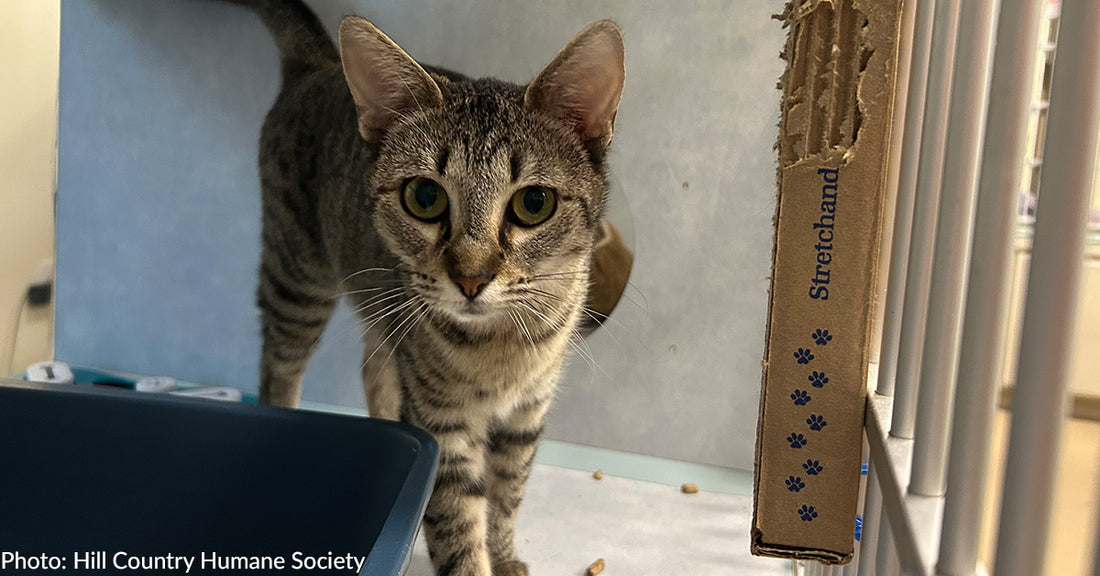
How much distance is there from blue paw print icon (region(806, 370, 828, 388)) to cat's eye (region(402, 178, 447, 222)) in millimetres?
443

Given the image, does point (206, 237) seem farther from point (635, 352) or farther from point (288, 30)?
point (635, 352)

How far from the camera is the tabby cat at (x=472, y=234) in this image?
2.77 feet

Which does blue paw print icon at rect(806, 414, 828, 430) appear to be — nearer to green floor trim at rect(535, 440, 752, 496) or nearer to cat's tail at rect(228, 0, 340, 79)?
green floor trim at rect(535, 440, 752, 496)

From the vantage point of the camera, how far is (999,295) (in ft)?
1.37

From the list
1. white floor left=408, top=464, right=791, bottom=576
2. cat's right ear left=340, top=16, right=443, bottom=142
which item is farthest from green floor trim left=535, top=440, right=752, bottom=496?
cat's right ear left=340, top=16, right=443, bottom=142

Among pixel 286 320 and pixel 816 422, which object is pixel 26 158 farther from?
pixel 816 422

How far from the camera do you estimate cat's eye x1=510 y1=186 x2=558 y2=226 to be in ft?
2.85

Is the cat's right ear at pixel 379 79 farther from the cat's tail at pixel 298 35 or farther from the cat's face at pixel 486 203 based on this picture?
the cat's tail at pixel 298 35

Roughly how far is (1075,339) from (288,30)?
1376 millimetres

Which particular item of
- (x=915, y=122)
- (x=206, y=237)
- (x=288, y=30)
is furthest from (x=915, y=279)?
(x=206, y=237)

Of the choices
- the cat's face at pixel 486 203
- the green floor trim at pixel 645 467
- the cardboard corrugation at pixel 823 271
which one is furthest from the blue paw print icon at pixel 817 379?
the green floor trim at pixel 645 467

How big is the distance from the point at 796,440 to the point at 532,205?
390mm

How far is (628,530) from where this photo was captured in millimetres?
1298

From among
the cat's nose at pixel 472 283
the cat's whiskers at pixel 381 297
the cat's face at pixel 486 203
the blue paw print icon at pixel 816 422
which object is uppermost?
the cat's face at pixel 486 203
